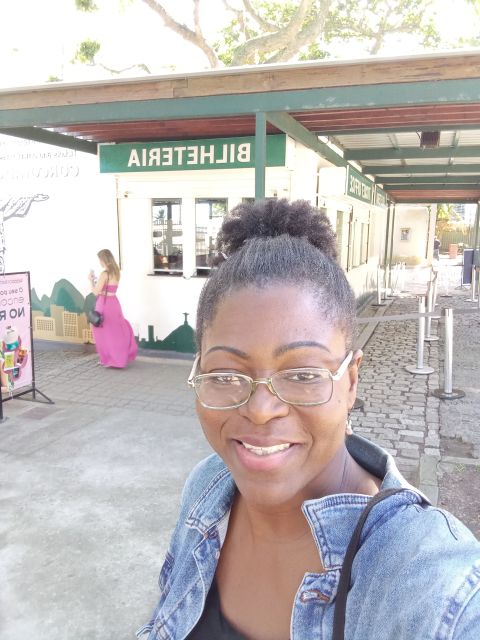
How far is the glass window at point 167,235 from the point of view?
8.10 m

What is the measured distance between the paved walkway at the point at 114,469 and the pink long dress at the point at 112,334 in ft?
0.74

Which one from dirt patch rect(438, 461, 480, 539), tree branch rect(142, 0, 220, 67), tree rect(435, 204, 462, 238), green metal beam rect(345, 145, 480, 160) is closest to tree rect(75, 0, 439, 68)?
tree branch rect(142, 0, 220, 67)

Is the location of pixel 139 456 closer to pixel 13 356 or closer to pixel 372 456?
pixel 13 356

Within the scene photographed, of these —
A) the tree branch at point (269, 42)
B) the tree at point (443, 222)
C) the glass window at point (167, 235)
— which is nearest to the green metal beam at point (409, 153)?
the glass window at point (167, 235)

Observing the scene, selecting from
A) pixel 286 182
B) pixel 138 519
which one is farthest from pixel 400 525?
pixel 286 182

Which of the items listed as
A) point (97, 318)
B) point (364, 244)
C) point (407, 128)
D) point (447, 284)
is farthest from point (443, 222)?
point (97, 318)

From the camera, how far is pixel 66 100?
Answer: 5.36 m

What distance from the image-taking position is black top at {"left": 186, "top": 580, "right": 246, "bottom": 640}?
125cm

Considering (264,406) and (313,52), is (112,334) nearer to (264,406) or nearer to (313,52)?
(264,406)

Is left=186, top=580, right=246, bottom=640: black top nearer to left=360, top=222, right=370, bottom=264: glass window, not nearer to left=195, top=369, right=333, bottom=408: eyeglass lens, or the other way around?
left=195, top=369, right=333, bottom=408: eyeglass lens

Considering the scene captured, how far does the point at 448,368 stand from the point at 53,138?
5.95m

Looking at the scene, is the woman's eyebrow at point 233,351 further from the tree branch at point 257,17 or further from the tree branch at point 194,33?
the tree branch at point 257,17

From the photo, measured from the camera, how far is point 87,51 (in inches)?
645

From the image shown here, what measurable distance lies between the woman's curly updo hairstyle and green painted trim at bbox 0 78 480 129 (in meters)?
3.50
